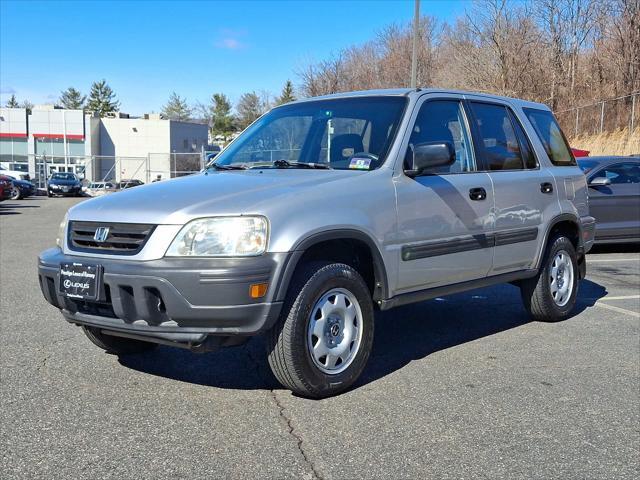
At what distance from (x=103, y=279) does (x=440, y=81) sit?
115ft

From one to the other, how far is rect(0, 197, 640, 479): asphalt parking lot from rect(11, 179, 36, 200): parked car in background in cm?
2969

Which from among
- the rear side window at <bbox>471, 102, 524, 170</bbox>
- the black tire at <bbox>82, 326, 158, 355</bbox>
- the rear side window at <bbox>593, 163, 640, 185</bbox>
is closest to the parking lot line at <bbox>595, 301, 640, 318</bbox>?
the rear side window at <bbox>471, 102, 524, 170</bbox>

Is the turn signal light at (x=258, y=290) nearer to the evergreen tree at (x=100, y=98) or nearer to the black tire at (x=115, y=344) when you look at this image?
the black tire at (x=115, y=344)

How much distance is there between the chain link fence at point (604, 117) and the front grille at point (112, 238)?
972 inches

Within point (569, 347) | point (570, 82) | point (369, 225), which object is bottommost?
point (569, 347)

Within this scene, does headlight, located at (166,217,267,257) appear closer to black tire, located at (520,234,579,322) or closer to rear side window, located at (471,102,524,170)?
rear side window, located at (471,102,524,170)

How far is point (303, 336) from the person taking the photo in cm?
395

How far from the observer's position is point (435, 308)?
22.6 ft

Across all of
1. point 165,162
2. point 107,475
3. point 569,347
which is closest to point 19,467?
point 107,475

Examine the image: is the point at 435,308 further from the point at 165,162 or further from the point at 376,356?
the point at 165,162

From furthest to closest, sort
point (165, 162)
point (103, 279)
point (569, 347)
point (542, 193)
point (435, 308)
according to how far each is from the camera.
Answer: point (165, 162), point (435, 308), point (542, 193), point (569, 347), point (103, 279)

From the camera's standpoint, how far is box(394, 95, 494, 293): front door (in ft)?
15.1

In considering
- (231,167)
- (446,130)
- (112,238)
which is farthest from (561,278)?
(112,238)

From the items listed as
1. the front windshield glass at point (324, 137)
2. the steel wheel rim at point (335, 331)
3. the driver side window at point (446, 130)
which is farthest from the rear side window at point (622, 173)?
the steel wheel rim at point (335, 331)
